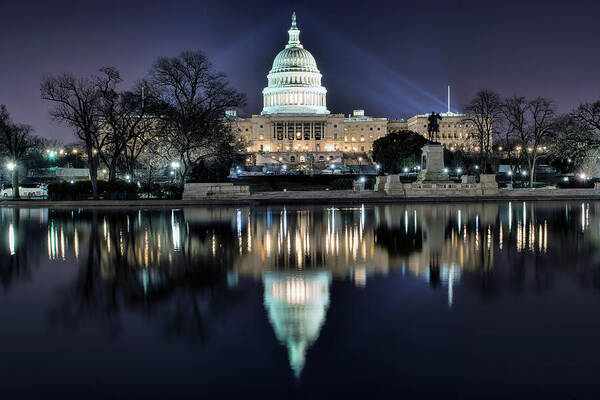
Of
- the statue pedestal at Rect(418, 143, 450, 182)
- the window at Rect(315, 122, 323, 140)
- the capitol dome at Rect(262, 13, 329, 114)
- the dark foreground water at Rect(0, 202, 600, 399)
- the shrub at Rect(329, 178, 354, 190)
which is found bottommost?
the dark foreground water at Rect(0, 202, 600, 399)

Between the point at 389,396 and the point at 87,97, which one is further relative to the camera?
the point at 87,97

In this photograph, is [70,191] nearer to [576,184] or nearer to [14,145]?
[14,145]

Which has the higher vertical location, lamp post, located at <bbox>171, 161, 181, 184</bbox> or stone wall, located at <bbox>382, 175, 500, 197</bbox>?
lamp post, located at <bbox>171, 161, 181, 184</bbox>

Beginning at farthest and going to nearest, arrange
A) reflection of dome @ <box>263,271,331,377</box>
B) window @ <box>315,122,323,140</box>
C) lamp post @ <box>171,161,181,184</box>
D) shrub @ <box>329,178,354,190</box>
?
window @ <box>315,122,323,140</box>, lamp post @ <box>171,161,181,184</box>, shrub @ <box>329,178,354,190</box>, reflection of dome @ <box>263,271,331,377</box>

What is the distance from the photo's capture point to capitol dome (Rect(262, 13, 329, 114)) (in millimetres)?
161375

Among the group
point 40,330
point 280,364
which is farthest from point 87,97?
point 280,364

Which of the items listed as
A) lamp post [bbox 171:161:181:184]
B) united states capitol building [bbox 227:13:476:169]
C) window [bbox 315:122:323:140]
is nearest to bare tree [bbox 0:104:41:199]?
lamp post [bbox 171:161:181:184]

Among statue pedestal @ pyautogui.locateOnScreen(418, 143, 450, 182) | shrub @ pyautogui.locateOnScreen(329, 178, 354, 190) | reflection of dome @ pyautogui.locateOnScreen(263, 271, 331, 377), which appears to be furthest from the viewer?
shrub @ pyautogui.locateOnScreen(329, 178, 354, 190)

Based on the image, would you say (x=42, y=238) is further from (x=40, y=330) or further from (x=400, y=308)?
(x=400, y=308)

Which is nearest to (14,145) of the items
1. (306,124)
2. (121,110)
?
(121,110)

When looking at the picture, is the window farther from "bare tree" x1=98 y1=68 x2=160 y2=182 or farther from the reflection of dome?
the reflection of dome

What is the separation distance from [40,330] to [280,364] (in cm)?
405

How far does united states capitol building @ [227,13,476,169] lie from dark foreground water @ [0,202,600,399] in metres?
131

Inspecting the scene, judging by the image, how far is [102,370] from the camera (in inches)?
296
